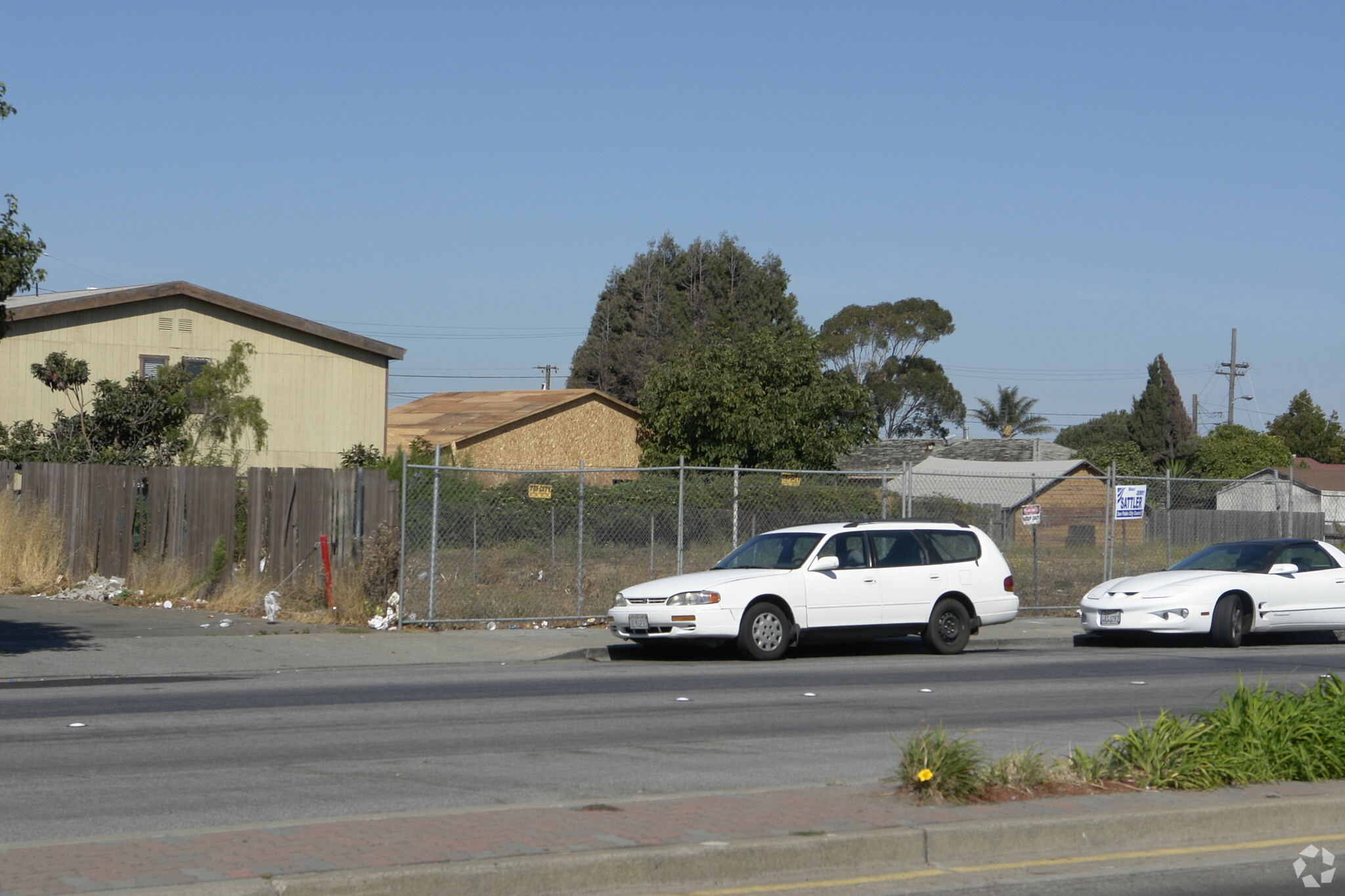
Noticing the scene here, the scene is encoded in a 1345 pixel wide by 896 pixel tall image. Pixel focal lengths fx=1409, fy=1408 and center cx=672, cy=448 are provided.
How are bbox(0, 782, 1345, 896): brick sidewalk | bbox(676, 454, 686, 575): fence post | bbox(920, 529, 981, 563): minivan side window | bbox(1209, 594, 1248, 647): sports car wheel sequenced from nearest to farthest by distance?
1. bbox(0, 782, 1345, 896): brick sidewalk
2. bbox(920, 529, 981, 563): minivan side window
3. bbox(1209, 594, 1248, 647): sports car wheel
4. bbox(676, 454, 686, 575): fence post

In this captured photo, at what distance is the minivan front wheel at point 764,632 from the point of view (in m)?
15.6

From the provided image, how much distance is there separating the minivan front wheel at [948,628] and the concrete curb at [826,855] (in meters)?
9.77

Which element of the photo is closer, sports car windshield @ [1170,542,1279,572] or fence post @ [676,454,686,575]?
sports car windshield @ [1170,542,1279,572]

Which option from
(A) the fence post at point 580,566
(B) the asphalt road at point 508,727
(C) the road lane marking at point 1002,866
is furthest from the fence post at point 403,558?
(C) the road lane marking at point 1002,866

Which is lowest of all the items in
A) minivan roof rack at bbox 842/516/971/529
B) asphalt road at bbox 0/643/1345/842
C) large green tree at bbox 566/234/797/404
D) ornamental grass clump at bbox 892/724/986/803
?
asphalt road at bbox 0/643/1345/842

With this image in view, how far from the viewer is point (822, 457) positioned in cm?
4416

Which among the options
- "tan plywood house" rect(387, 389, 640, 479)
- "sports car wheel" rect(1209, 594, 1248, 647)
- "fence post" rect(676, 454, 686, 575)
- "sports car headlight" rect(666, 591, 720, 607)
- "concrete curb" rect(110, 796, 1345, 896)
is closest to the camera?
"concrete curb" rect(110, 796, 1345, 896)

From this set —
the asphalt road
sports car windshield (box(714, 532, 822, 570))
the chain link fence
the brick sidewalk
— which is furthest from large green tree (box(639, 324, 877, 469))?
the brick sidewalk

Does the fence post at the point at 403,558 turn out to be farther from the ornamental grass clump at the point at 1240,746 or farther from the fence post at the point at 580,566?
the ornamental grass clump at the point at 1240,746

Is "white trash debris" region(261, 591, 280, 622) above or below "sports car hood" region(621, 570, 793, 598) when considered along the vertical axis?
below

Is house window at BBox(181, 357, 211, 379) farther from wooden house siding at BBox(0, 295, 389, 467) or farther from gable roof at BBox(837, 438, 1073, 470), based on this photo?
gable roof at BBox(837, 438, 1073, 470)

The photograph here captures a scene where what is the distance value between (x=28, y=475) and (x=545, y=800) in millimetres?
18079

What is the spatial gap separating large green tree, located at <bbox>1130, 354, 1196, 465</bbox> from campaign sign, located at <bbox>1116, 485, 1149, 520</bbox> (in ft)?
188

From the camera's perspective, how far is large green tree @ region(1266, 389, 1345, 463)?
91562 millimetres
